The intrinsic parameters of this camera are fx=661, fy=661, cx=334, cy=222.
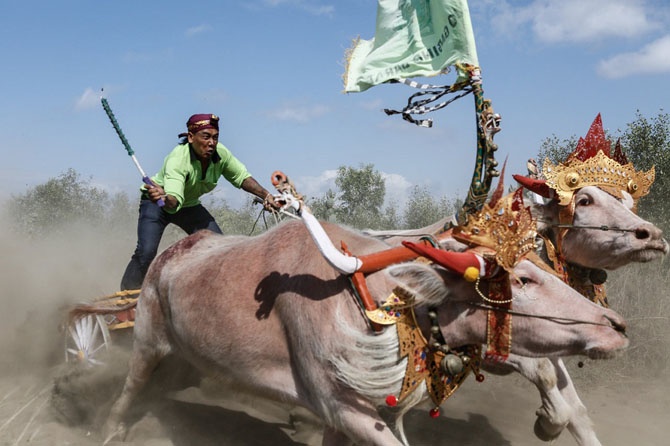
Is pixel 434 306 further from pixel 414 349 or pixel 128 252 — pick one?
pixel 128 252

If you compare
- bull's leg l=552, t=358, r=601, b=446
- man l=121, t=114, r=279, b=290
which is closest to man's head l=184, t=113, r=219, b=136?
man l=121, t=114, r=279, b=290

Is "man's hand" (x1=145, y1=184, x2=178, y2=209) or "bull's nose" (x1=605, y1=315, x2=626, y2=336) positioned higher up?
"man's hand" (x1=145, y1=184, x2=178, y2=209)

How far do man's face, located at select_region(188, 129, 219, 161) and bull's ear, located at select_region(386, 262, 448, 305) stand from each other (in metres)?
2.90

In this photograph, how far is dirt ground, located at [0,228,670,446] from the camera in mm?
5895

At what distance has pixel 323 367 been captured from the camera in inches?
151

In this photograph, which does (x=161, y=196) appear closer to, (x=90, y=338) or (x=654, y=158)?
(x=90, y=338)

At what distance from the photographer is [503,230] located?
11.6 ft

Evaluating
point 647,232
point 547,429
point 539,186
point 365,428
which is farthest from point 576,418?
point 365,428

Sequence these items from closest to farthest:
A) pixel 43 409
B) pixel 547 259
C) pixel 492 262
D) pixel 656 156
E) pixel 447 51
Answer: pixel 492 262 < pixel 447 51 < pixel 547 259 < pixel 43 409 < pixel 656 156

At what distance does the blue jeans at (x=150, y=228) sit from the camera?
608 cm

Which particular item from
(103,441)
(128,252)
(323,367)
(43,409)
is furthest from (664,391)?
(128,252)

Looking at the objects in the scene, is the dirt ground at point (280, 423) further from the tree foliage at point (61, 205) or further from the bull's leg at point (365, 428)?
the tree foliage at point (61, 205)

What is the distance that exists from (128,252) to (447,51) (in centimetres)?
1072

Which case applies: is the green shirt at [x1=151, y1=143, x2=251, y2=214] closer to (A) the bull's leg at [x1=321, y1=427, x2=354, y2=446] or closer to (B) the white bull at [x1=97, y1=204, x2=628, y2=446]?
(B) the white bull at [x1=97, y1=204, x2=628, y2=446]
